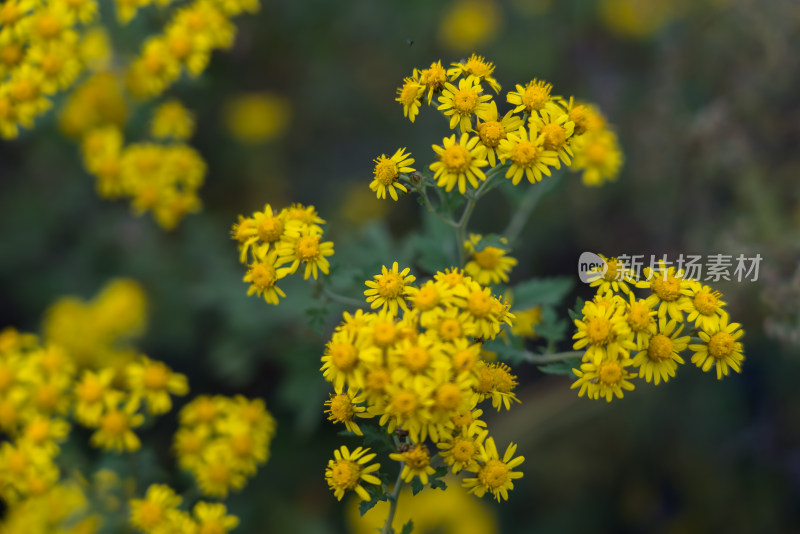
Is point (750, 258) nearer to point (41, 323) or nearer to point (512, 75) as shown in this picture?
point (512, 75)

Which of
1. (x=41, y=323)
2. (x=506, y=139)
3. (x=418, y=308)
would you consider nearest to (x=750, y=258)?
(x=506, y=139)

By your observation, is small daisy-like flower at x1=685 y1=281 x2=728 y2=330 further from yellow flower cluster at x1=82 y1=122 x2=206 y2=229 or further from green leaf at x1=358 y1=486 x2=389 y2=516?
yellow flower cluster at x1=82 y1=122 x2=206 y2=229

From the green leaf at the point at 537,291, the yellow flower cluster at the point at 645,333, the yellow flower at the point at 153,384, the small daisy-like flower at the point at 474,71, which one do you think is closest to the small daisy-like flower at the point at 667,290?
the yellow flower cluster at the point at 645,333

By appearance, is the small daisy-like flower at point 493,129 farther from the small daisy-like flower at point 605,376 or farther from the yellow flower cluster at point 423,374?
the small daisy-like flower at point 605,376

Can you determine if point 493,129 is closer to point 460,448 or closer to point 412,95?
point 412,95

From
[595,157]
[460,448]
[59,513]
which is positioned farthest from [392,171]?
[59,513]

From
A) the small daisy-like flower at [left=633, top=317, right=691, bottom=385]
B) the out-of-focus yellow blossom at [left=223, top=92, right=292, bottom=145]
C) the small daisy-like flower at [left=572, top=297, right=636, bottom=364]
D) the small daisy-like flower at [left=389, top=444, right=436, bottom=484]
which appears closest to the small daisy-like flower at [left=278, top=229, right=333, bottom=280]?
the small daisy-like flower at [left=389, top=444, right=436, bottom=484]
